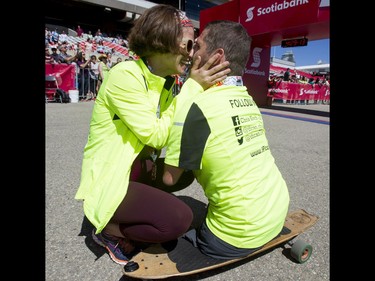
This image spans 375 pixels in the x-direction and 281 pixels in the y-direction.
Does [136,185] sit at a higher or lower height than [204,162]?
lower

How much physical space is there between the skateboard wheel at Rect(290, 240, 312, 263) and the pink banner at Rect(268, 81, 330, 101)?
1365cm

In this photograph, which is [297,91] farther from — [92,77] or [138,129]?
[138,129]

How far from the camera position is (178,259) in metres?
1.63

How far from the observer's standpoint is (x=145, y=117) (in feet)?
5.15

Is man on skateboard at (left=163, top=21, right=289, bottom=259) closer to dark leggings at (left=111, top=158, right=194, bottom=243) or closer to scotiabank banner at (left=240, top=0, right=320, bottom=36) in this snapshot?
dark leggings at (left=111, top=158, right=194, bottom=243)

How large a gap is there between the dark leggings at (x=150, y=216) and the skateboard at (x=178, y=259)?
0.30 feet

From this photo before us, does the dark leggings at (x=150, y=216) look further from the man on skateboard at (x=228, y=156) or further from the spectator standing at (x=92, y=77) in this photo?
the spectator standing at (x=92, y=77)

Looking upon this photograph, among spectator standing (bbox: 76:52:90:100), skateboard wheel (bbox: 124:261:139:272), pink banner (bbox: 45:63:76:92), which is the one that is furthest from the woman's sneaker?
spectator standing (bbox: 76:52:90:100)

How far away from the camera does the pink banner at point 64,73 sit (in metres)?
11.3

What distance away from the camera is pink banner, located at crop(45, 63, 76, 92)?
1127 cm
